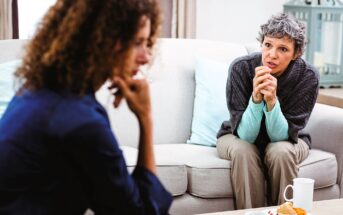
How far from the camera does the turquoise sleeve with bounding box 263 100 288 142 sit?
7.76ft

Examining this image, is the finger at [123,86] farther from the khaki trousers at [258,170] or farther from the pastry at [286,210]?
the khaki trousers at [258,170]

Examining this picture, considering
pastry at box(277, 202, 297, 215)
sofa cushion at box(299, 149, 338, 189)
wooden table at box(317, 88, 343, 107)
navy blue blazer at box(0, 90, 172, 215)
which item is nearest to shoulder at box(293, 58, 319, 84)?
sofa cushion at box(299, 149, 338, 189)

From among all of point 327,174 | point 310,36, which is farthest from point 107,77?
point 310,36

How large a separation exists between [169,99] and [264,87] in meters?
0.62

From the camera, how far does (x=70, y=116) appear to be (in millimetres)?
1108

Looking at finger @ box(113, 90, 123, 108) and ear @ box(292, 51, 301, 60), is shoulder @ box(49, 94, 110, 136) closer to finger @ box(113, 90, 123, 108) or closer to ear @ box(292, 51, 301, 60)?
finger @ box(113, 90, 123, 108)

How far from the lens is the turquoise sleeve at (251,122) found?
237cm

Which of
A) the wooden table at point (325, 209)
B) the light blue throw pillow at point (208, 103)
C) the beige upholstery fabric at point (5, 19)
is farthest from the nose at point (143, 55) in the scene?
the beige upholstery fabric at point (5, 19)

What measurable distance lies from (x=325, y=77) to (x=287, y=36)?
1.52m

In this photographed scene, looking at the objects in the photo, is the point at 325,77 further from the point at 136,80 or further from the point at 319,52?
the point at 136,80

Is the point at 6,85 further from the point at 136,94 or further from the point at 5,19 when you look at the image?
the point at 136,94

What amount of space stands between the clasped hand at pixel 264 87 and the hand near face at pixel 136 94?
1.11 m

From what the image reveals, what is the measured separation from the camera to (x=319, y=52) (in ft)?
12.7

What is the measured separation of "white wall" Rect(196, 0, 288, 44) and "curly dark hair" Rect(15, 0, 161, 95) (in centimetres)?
277
